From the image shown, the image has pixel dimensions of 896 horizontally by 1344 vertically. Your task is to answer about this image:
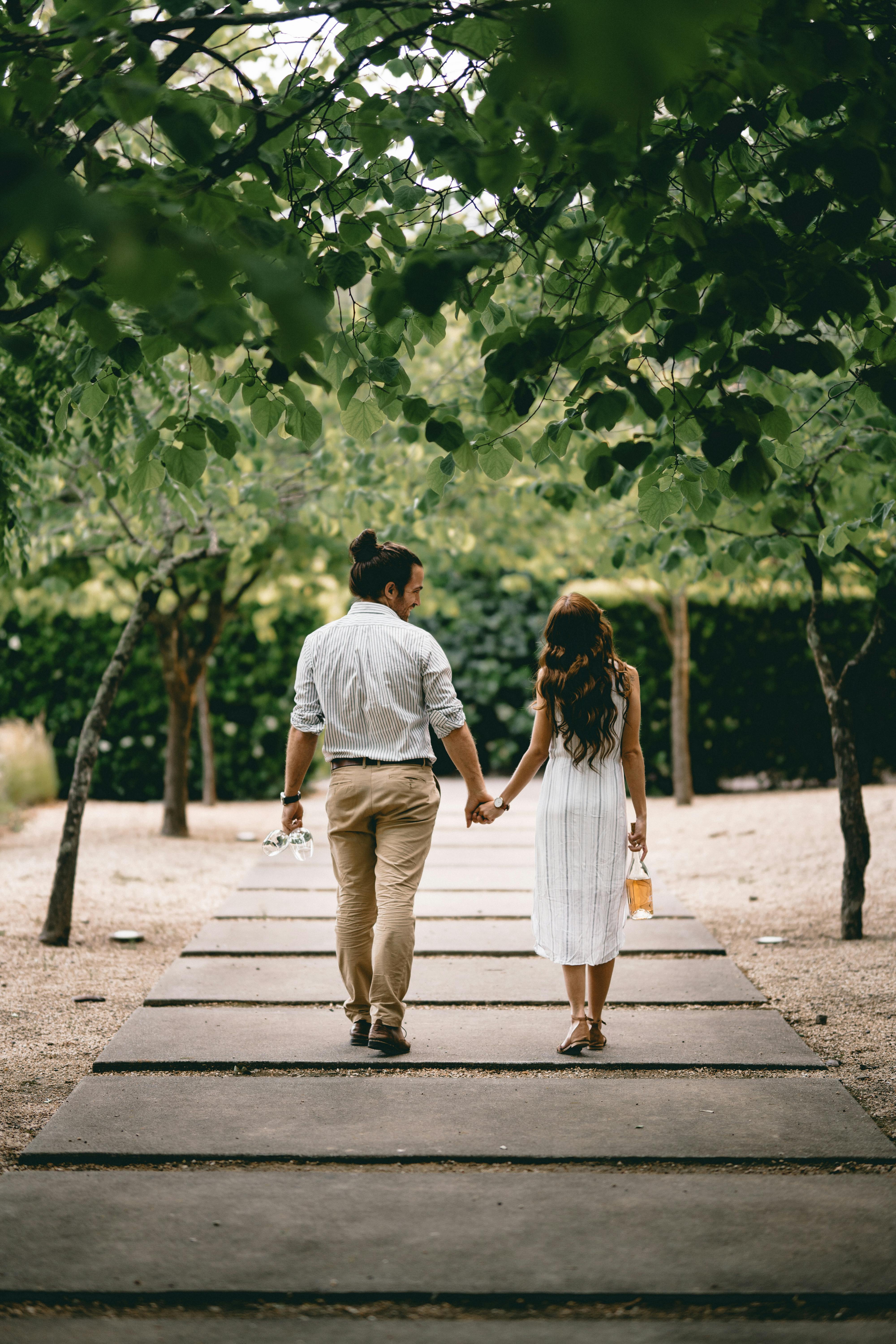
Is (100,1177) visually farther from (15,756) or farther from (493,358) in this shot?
(15,756)

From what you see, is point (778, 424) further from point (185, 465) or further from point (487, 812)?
point (487, 812)

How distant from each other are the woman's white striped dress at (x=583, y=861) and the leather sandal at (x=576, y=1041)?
0.82 ft

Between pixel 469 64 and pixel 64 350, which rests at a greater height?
pixel 469 64

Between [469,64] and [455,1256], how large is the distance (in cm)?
351

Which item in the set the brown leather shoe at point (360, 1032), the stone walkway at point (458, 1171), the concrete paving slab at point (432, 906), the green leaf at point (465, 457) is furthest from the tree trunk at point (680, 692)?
the green leaf at point (465, 457)

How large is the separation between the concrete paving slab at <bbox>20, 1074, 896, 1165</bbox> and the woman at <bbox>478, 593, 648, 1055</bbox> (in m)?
0.44

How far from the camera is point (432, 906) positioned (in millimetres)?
7656

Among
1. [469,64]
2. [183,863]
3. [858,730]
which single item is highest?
[469,64]

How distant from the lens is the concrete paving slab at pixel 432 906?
7254 millimetres

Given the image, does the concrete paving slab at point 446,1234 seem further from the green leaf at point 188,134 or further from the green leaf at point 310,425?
the green leaf at point 188,134

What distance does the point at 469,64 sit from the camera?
11.8ft

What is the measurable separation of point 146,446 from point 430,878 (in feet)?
18.9

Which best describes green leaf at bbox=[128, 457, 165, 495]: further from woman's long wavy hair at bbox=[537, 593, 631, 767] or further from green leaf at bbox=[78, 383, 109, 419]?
woman's long wavy hair at bbox=[537, 593, 631, 767]

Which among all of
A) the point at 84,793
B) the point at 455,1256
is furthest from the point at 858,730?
the point at 455,1256
